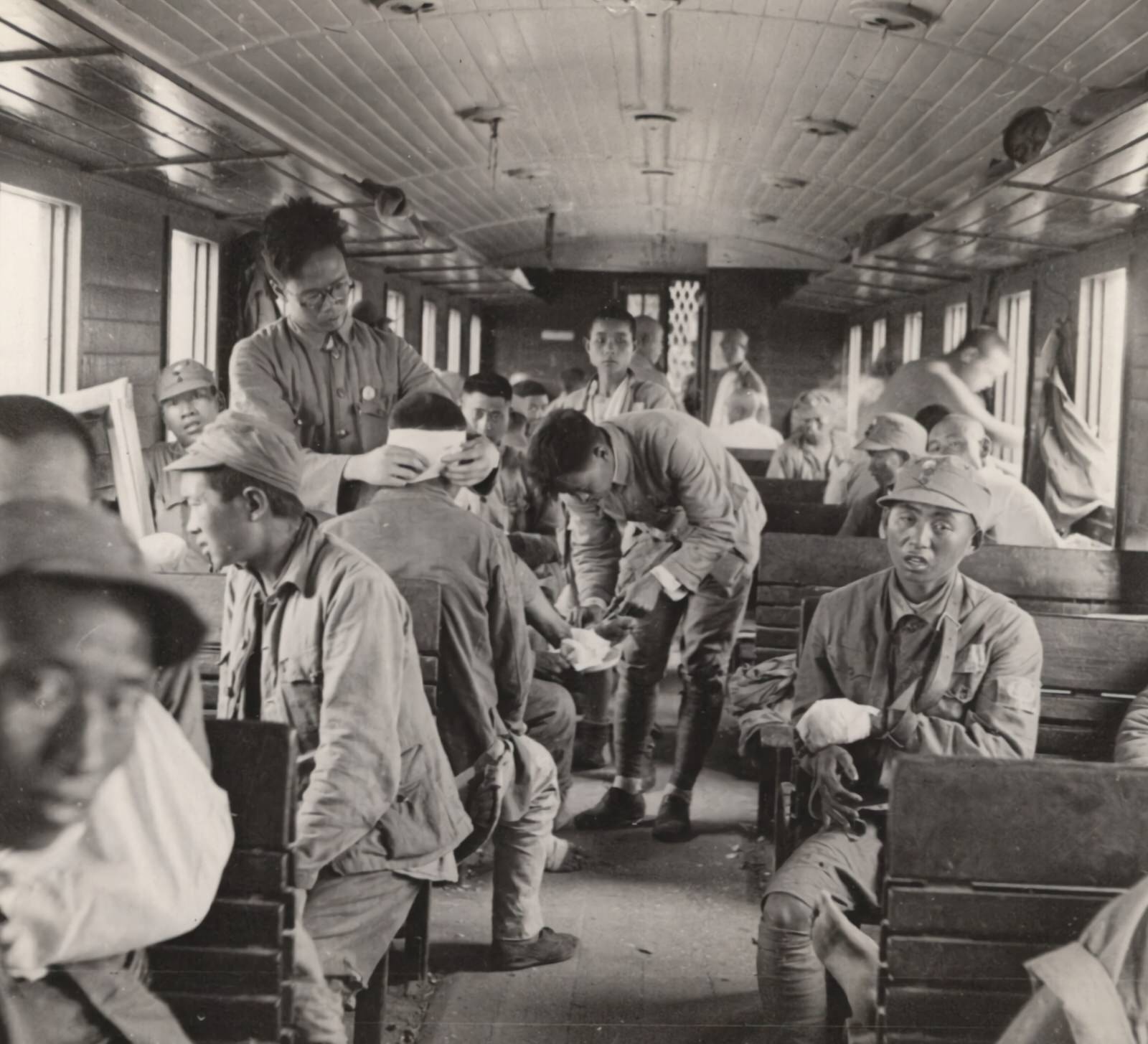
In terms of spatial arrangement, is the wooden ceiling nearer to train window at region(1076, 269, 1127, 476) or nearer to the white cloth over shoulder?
train window at region(1076, 269, 1127, 476)

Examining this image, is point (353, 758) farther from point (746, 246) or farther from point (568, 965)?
point (746, 246)

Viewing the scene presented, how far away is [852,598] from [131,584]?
1524 mm

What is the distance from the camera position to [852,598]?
91.5 inches

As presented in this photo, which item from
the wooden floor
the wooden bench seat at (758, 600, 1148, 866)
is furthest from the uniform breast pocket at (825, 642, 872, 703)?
the wooden floor

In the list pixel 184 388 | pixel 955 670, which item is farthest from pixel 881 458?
pixel 184 388

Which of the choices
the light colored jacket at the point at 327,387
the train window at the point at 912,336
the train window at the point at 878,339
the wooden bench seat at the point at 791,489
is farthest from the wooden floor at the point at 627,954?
the train window at the point at 878,339

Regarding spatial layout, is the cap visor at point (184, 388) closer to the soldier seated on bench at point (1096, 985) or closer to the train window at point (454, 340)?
the soldier seated on bench at point (1096, 985)

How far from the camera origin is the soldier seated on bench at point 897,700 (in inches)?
81.1

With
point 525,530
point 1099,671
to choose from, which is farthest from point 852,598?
point 525,530

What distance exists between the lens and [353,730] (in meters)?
1.65

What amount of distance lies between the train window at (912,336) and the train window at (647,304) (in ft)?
10.8

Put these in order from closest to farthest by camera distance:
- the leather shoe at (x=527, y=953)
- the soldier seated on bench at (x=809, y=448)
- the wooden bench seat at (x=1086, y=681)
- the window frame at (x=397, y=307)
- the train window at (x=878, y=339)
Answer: the wooden bench seat at (x=1086, y=681), the leather shoe at (x=527, y=953), the window frame at (x=397, y=307), the soldier seated on bench at (x=809, y=448), the train window at (x=878, y=339)

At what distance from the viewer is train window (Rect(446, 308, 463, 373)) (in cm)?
581

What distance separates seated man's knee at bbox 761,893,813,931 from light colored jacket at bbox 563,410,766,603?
4.99 ft
